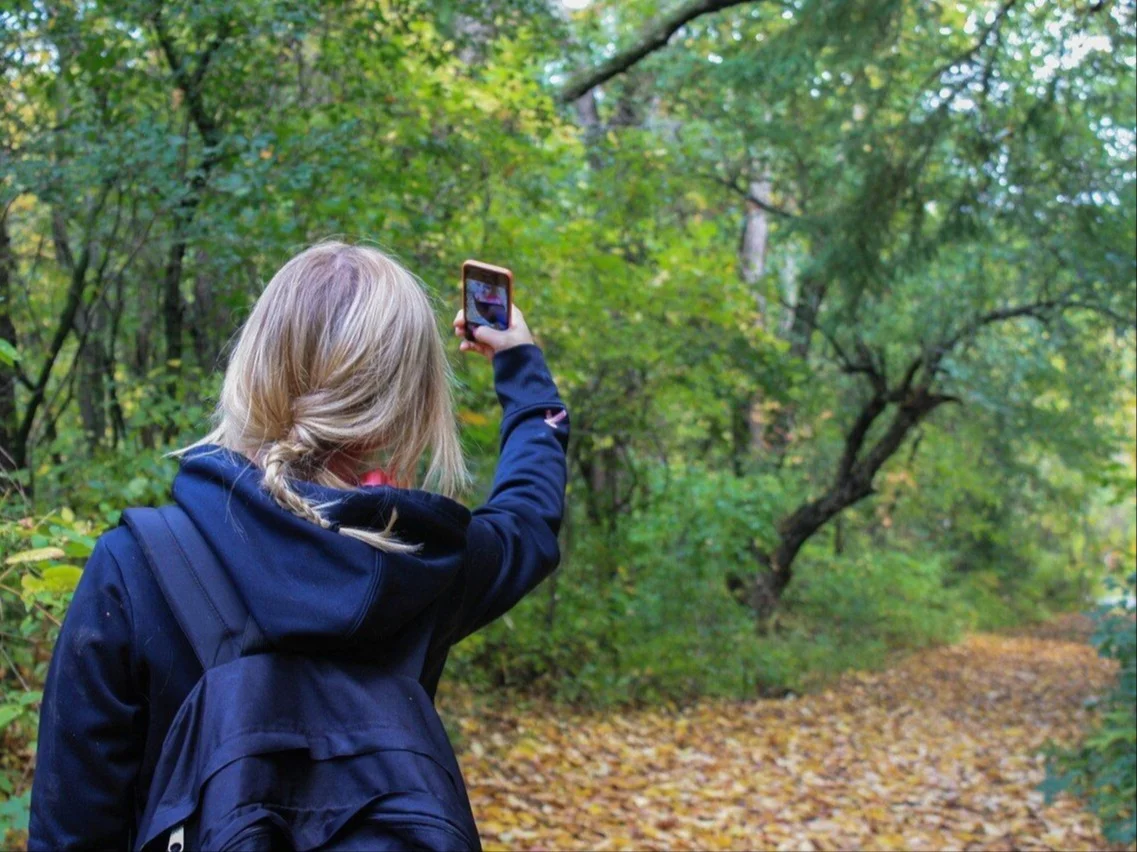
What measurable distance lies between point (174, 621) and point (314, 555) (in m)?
0.19

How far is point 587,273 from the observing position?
833 centimetres

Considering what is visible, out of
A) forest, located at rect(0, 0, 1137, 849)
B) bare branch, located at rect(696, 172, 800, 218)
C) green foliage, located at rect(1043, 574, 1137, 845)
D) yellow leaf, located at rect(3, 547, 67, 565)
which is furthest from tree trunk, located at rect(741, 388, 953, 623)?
yellow leaf, located at rect(3, 547, 67, 565)

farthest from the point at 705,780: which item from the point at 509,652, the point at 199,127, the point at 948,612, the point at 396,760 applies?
the point at 948,612

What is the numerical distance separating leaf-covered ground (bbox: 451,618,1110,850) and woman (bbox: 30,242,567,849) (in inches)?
168

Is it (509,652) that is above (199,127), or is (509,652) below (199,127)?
below

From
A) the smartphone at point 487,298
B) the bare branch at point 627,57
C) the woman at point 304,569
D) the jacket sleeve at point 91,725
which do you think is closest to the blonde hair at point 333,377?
the woman at point 304,569

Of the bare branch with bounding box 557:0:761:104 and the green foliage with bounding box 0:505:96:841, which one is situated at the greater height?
the bare branch with bounding box 557:0:761:104

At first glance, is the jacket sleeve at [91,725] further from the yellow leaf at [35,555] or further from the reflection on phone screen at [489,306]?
the yellow leaf at [35,555]

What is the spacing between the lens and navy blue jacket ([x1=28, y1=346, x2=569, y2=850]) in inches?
58.0

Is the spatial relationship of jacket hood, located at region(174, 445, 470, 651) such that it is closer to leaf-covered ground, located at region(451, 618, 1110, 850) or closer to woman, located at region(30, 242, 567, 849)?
woman, located at region(30, 242, 567, 849)

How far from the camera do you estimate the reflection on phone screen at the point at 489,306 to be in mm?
2174

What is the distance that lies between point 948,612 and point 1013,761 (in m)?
12.1

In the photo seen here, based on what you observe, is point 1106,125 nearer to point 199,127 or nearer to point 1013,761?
point 1013,761

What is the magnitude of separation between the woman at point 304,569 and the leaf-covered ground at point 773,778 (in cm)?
427
